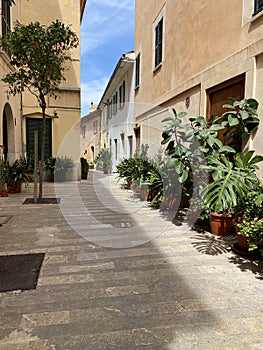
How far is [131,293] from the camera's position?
232 centimetres

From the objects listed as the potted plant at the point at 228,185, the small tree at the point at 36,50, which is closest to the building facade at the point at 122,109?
the small tree at the point at 36,50

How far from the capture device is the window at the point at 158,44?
24.7 feet

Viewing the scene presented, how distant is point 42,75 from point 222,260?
4.82 m

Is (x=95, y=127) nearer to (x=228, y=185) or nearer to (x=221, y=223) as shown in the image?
(x=221, y=223)

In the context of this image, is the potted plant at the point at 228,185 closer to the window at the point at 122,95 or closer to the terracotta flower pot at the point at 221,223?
the terracotta flower pot at the point at 221,223

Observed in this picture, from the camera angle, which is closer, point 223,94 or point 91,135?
point 223,94

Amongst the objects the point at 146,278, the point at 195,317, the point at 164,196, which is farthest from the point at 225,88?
the point at 195,317

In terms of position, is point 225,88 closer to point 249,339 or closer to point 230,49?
point 230,49

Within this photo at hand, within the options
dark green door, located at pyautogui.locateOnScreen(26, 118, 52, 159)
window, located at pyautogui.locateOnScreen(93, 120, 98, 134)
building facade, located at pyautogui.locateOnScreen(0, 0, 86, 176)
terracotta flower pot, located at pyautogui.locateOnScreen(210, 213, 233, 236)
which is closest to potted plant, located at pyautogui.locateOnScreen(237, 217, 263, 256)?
terracotta flower pot, located at pyautogui.locateOnScreen(210, 213, 233, 236)

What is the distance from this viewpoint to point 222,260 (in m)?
3.04

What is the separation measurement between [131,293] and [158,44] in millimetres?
7315

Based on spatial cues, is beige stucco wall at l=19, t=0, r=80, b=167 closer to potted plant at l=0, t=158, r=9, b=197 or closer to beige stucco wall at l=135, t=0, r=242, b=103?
beige stucco wall at l=135, t=0, r=242, b=103

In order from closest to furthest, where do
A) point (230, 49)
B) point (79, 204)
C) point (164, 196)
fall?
point (230, 49) → point (164, 196) → point (79, 204)

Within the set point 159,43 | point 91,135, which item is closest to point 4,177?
point 159,43
